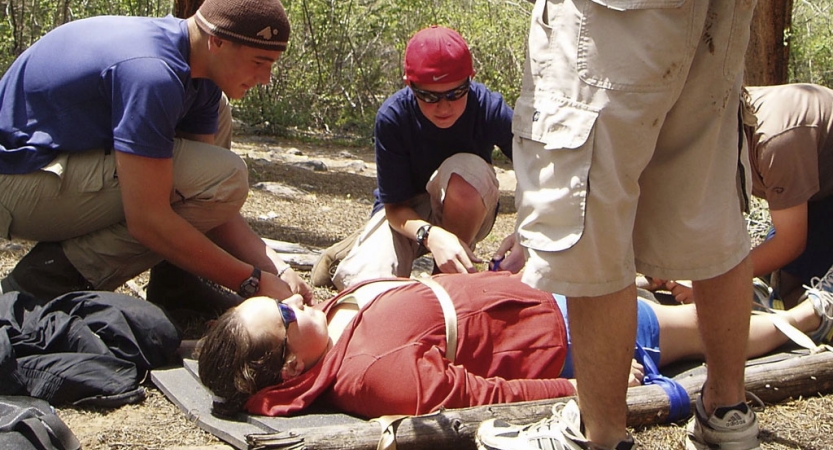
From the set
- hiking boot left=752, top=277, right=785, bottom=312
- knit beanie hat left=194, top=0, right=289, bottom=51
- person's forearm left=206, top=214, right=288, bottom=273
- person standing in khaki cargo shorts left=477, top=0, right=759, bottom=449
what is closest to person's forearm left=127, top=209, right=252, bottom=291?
person's forearm left=206, top=214, right=288, bottom=273

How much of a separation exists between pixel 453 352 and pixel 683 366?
0.99 meters

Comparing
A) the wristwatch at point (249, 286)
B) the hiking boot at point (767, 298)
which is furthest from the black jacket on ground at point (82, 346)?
the hiking boot at point (767, 298)

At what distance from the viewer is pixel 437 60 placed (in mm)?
3941

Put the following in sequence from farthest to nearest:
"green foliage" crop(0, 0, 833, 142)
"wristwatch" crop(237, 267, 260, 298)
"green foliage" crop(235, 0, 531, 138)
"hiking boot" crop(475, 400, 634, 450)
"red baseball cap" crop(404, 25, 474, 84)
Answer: "green foliage" crop(235, 0, 531, 138)
"green foliage" crop(0, 0, 833, 142)
"red baseball cap" crop(404, 25, 474, 84)
"wristwatch" crop(237, 267, 260, 298)
"hiking boot" crop(475, 400, 634, 450)

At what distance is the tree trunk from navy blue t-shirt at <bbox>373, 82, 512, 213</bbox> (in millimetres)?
2865

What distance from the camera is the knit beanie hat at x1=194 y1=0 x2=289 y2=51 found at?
3.56m

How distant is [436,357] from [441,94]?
1.37 m

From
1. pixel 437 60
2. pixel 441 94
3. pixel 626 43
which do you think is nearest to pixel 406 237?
pixel 441 94

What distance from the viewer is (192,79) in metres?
3.80

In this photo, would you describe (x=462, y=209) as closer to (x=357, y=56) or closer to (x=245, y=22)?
(x=245, y=22)

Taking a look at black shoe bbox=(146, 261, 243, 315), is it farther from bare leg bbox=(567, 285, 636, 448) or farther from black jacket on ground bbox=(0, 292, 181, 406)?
bare leg bbox=(567, 285, 636, 448)

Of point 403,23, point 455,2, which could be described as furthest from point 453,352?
point 455,2

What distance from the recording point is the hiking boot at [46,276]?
3.75 m

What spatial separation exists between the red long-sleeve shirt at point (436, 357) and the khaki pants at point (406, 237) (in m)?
0.94
